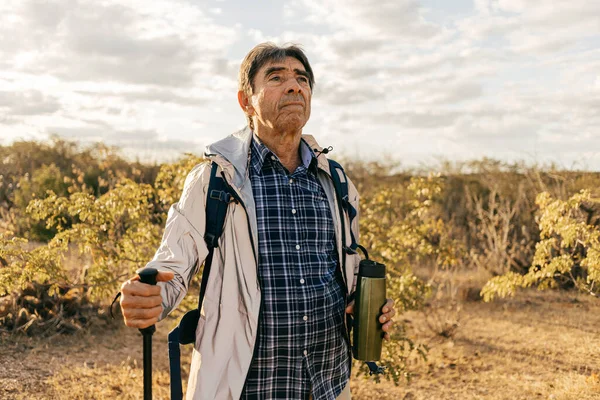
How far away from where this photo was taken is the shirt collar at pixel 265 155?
2420 mm

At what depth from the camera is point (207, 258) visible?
2.19 metres

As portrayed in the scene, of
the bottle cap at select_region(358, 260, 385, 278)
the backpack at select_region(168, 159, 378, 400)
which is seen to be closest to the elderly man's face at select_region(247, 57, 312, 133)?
the backpack at select_region(168, 159, 378, 400)

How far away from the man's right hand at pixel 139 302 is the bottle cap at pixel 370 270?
2.92 ft

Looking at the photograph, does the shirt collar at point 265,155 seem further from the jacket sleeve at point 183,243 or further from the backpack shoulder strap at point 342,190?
the jacket sleeve at point 183,243

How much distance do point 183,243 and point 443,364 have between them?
486 cm

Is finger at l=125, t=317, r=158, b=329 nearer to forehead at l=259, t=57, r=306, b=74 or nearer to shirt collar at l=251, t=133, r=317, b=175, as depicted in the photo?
shirt collar at l=251, t=133, r=317, b=175

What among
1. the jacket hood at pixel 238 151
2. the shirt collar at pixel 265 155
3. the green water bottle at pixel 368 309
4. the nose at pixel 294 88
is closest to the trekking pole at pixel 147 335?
the jacket hood at pixel 238 151

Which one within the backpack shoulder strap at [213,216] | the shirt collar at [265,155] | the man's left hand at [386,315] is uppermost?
the shirt collar at [265,155]

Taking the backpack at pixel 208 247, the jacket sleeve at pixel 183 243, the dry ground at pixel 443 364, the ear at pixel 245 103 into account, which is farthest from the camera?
the dry ground at pixel 443 364

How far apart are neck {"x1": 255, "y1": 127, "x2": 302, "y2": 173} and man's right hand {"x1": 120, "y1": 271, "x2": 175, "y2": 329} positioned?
3.04ft

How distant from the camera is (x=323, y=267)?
235cm

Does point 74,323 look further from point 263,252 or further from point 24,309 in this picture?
Answer: point 263,252

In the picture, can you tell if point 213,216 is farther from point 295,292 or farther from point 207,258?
point 295,292

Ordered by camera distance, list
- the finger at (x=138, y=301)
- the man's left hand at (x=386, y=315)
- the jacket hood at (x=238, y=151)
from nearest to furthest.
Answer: the finger at (x=138, y=301), the jacket hood at (x=238, y=151), the man's left hand at (x=386, y=315)
